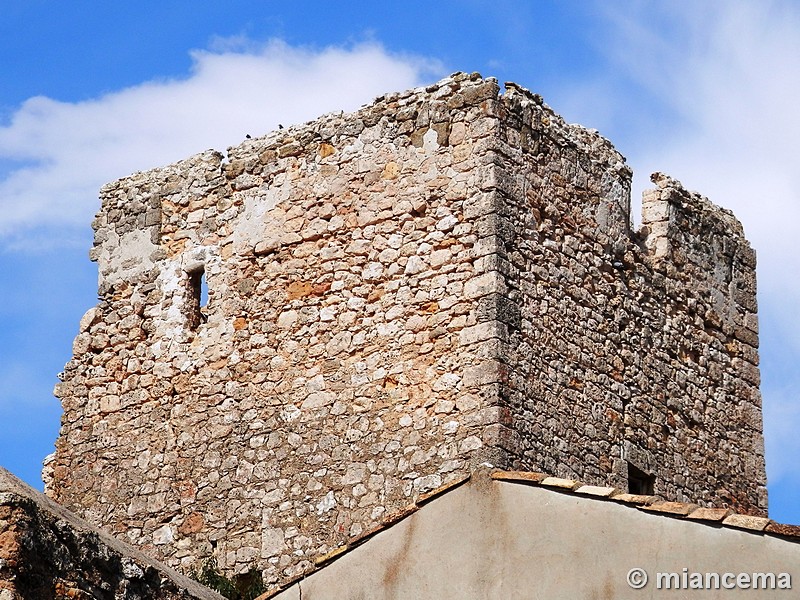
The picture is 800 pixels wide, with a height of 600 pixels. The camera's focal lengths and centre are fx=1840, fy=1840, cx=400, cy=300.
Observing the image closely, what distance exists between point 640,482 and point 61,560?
6749 millimetres

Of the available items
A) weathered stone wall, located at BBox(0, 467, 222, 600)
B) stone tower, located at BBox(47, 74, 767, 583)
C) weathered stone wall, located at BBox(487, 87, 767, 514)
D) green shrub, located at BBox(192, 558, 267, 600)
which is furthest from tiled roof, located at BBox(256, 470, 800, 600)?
green shrub, located at BBox(192, 558, 267, 600)

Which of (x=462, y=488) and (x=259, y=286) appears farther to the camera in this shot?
(x=259, y=286)

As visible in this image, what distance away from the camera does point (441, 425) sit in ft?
44.0

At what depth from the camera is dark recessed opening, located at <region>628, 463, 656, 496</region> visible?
1445cm

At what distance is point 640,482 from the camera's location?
14.6m

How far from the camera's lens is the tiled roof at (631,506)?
9.70 metres

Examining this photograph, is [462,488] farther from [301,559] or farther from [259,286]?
[259,286]

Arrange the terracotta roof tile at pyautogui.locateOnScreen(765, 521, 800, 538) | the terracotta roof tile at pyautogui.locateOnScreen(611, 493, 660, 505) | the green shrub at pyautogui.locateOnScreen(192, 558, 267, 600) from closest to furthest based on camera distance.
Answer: the terracotta roof tile at pyautogui.locateOnScreen(765, 521, 800, 538), the terracotta roof tile at pyautogui.locateOnScreen(611, 493, 660, 505), the green shrub at pyautogui.locateOnScreen(192, 558, 267, 600)

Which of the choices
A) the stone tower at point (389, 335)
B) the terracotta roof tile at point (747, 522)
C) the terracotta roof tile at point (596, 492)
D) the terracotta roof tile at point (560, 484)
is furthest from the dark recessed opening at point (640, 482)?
the terracotta roof tile at point (747, 522)

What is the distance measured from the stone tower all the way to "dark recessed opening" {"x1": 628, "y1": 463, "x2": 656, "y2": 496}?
0.02 metres

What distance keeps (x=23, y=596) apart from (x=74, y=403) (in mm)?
7412

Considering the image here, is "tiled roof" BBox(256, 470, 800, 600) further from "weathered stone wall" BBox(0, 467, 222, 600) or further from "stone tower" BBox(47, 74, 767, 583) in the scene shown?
"stone tower" BBox(47, 74, 767, 583)

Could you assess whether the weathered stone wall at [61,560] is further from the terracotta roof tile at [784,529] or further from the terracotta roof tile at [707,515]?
the terracotta roof tile at [784,529]

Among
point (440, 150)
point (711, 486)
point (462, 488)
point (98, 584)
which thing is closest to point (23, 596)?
point (98, 584)
